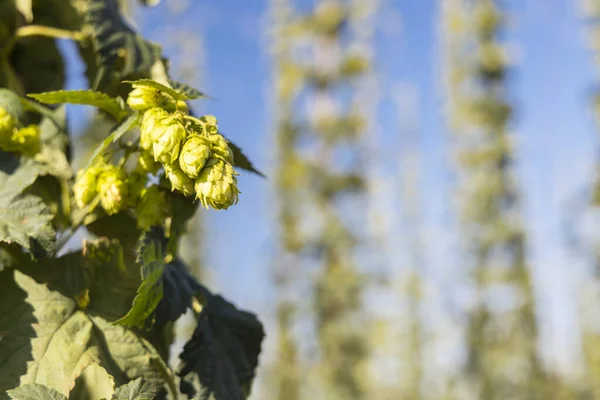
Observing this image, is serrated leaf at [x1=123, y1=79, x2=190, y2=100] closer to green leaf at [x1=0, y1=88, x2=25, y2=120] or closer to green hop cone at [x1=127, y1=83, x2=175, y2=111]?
green hop cone at [x1=127, y1=83, x2=175, y2=111]

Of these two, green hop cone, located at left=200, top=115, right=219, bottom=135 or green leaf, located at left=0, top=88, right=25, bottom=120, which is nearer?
green hop cone, located at left=200, top=115, right=219, bottom=135

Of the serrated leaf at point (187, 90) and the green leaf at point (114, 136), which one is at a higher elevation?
the serrated leaf at point (187, 90)

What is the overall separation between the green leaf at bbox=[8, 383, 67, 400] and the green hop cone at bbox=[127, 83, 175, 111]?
288mm

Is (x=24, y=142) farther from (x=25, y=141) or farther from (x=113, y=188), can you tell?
(x=113, y=188)

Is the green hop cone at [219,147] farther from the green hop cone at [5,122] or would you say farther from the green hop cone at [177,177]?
the green hop cone at [5,122]

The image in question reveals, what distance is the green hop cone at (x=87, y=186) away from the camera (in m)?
0.68

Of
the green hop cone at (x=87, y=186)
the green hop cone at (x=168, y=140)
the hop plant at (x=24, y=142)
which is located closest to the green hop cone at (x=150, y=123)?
the green hop cone at (x=168, y=140)

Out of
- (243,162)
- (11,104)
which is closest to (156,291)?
(243,162)

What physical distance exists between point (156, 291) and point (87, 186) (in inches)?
6.7

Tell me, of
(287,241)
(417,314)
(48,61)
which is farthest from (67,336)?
(417,314)

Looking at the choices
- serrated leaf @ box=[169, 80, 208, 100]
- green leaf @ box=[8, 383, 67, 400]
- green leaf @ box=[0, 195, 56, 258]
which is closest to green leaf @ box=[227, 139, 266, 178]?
serrated leaf @ box=[169, 80, 208, 100]

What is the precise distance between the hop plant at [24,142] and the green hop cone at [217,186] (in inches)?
12.6

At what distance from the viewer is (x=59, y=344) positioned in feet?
2.05

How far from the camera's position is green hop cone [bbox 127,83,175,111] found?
1.97 feet
